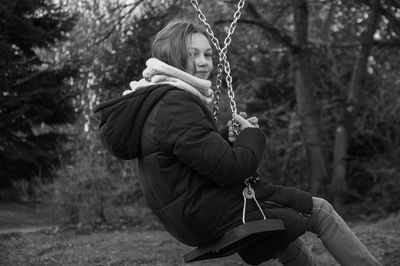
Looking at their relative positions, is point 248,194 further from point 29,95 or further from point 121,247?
point 29,95

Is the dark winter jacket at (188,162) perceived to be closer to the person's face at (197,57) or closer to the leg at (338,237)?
the leg at (338,237)

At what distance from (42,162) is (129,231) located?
7212mm

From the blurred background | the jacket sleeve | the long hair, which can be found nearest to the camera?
the jacket sleeve

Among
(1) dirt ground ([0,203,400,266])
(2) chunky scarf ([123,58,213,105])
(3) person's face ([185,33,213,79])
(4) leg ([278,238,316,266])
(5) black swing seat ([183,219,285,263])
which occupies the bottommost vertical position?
(1) dirt ground ([0,203,400,266])

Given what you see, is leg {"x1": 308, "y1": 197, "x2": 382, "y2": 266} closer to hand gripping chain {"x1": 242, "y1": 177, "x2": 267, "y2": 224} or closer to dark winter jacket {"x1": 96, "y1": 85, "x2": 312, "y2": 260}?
dark winter jacket {"x1": 96, "y1": 85, "x2": 312, "y2": 260}

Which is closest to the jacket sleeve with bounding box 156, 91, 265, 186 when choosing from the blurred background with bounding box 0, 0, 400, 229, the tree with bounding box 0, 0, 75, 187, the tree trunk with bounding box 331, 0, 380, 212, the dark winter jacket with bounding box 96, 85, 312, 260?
the dark winter jacket with bounding box 96, 85, 312, 260

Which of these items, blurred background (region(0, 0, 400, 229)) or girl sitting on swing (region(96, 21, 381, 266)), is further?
blurred background (region(0, 0, 400, 229))

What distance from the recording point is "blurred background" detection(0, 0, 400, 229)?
914 cm

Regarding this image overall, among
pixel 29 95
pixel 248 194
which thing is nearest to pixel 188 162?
pixel 248 194

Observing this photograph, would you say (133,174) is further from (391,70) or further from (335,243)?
(335,243)

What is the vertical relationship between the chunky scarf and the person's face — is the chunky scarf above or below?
below

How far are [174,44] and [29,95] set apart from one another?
12.6 meters

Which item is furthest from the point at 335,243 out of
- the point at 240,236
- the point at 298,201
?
the point at 240,236

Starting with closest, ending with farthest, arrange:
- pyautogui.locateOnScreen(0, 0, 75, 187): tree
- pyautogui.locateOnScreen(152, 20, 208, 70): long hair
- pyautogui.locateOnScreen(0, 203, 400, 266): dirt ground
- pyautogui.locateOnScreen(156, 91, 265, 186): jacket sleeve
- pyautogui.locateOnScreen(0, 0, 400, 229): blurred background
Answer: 1. pyautogui.locateOnScreen(156, 91, 265, 186): jacket sleeve
2. pyautogui.locateOnScreen(152, 20, 208, 70): long hair
3. pyautogui.locateOnScreen(0, 203, 400, 266): dirt ground
4. pyautogui.locateOnScreen(0, 0, 400, 229): blurred background
5. pyautogui.locateOnScreen(0, 0, 75, 187): tree
